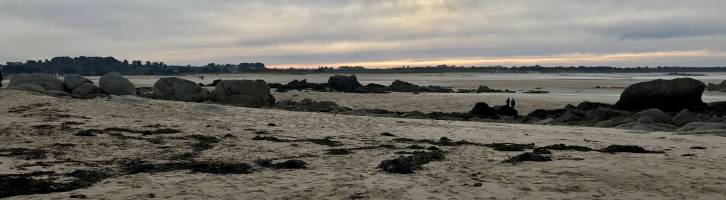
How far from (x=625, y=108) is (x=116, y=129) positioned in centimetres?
2011

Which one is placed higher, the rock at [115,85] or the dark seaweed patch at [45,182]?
the rock at [115,85]

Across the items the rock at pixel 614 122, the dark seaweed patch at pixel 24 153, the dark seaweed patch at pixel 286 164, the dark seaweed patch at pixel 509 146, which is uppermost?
the dark seaweed patch at pixel 24 153

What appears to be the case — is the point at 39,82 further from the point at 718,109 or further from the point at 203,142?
the point at 718,109

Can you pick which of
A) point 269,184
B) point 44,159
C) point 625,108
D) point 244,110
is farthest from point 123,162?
point 625,108

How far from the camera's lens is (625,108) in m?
25.6

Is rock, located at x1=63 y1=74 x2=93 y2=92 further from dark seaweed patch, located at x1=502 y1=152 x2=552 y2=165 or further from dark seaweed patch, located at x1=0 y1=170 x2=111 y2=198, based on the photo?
dark seaweed patch, located at x1=502 y1=152 x2=552 y2=165

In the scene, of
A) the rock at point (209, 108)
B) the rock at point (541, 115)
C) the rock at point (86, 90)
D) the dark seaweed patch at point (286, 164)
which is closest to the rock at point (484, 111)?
the rock at point (541, 115)

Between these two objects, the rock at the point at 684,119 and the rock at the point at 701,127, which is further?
the rock at the point at 684,119

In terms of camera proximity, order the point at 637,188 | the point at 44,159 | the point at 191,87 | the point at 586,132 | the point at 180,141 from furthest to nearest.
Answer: the point at 191,87 < the point at 586,132 < the point at 180,141 < the point at 44,159 < the point at 637,188

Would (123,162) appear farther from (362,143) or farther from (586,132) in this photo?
(586,132)

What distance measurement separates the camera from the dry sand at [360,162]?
8180 mm

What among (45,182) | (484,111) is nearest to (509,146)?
(45,182)

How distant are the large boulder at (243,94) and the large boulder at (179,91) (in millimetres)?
773

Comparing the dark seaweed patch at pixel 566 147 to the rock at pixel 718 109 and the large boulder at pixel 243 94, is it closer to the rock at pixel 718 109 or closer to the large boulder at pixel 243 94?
the rock at pixel 718 109
